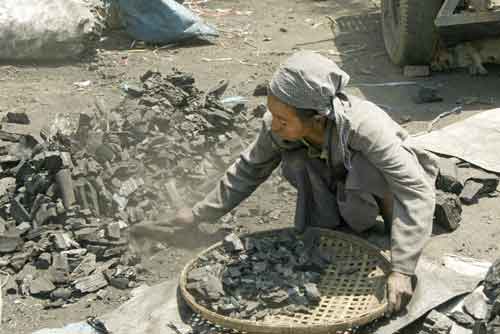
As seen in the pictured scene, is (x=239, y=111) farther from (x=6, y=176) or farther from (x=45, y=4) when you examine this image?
(x=45, y=4)

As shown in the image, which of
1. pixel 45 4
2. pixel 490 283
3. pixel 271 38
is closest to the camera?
pixel 490 283

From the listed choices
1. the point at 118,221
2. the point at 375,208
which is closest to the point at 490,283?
the point at 375,208

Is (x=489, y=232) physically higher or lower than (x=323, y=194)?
lower

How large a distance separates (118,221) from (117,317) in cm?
106

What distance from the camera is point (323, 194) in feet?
14.2

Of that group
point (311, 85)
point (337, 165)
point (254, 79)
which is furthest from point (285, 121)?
point (254, 79)

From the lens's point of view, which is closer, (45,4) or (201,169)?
(201,169)

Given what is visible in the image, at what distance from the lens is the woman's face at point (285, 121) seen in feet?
12.3

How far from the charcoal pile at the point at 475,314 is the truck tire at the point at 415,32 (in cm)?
420

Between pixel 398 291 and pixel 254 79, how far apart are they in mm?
4588

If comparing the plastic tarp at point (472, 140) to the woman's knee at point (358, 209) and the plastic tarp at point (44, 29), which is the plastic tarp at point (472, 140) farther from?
the plastic tarp at point (44, 29)

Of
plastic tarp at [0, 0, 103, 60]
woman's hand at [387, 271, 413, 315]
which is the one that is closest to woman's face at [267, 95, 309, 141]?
woman's hand at [387, 271, 413, 315]

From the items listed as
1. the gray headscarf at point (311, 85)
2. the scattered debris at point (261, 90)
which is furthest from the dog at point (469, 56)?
the gray headscarf at point (311, 85)

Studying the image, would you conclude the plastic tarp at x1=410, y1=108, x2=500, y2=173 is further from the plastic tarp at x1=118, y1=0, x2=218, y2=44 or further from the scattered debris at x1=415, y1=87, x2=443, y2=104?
the plastic tarp at x1=118, y1=0, x2=218, y2=44
